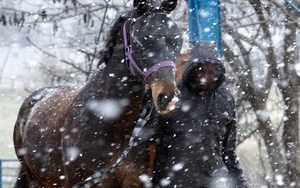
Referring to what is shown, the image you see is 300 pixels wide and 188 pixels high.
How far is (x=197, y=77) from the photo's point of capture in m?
5.20

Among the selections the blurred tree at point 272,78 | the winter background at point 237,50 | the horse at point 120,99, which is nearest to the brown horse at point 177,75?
the horse at point 120,99

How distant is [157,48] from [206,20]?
2340 millimetres

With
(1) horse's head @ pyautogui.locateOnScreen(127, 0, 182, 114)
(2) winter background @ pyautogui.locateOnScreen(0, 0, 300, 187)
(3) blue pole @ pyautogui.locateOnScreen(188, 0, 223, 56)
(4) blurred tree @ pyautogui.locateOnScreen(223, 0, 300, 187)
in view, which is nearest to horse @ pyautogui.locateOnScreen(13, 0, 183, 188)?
(1) horse's head @ pyautogui.locateOnScreen(127, 0, 182, 114)

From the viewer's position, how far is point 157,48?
14.4 ft

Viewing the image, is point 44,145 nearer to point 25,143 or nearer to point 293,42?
point 25,143

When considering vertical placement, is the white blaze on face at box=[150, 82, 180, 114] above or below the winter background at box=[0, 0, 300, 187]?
above

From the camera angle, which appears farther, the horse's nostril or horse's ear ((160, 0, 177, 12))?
horse's ear ((160, 0, 177, 12))

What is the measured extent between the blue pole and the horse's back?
1.25 m

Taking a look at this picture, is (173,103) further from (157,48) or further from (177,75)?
(177,75)

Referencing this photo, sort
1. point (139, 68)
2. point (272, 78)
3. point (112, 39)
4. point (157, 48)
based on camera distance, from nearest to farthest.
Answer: point (157, 48)
point (139, 68)
point (112, 39)
point (272, 78)

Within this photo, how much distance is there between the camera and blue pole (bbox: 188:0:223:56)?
6602mm

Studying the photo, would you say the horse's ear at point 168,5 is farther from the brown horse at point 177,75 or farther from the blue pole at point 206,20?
the blue pole at point 206,20

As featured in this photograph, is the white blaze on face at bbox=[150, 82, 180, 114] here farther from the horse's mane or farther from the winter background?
the winter background

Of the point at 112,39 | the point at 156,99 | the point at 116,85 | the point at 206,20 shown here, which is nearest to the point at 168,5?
the point at 112,39
